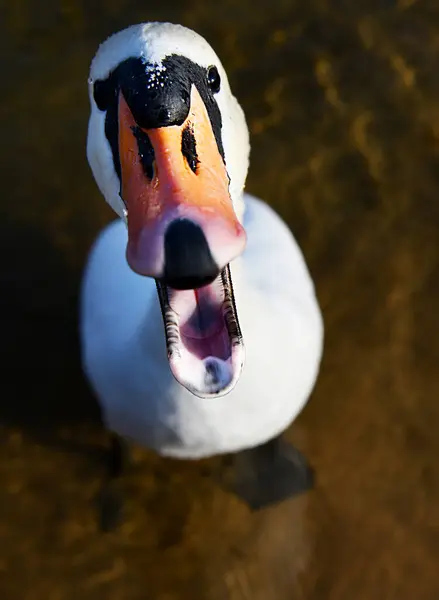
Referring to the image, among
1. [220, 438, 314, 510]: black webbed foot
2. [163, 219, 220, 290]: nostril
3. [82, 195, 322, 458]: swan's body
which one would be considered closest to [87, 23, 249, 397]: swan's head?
[163, 219, 220, 290]: nostril

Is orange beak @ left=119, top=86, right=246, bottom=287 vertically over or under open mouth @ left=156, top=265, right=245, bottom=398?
over

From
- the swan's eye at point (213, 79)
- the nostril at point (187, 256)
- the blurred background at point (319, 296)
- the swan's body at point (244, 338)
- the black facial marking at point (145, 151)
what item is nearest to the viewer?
the nostril at point (187, 256)

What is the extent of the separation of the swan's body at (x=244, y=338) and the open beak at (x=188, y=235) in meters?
0.17

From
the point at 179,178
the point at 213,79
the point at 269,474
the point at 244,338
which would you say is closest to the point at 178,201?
the point at 179,178

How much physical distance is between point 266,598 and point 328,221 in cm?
113

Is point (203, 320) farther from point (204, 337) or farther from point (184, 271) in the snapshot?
point (184, 271)

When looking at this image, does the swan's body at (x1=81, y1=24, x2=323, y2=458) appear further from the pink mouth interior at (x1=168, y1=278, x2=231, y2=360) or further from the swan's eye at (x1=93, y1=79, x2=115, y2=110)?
the pink mouth interior at (x1=168, y1=278, x2=231, y2=360)

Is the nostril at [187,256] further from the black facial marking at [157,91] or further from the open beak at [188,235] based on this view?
the black facial marking at [157,91]

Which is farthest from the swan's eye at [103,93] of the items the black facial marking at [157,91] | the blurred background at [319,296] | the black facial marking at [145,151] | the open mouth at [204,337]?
the blurred background at [319,296]

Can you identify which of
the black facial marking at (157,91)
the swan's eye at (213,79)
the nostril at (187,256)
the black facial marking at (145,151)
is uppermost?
the swan's eye at (213,79)

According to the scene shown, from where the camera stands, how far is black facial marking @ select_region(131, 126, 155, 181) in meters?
0.85

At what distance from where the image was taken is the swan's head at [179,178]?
2.50 ft

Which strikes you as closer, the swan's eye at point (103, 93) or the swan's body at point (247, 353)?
the swan's eye at point (103, 93)

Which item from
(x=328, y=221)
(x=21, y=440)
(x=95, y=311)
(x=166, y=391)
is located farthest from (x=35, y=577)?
(x=328, y=221)
